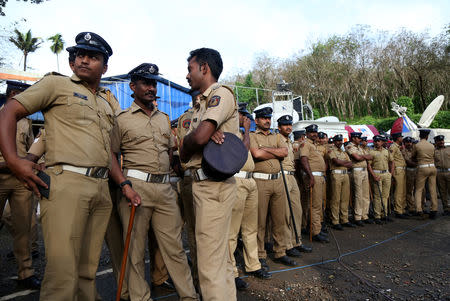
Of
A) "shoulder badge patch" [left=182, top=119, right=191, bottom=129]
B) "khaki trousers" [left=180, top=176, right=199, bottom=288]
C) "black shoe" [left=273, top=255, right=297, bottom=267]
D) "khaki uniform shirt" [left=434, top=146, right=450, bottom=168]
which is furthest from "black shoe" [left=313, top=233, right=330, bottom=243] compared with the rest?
"khaki uniform shirt" [left=434, top=146, right=450, bottom=168]

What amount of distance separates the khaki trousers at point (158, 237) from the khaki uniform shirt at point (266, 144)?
175 centimetres

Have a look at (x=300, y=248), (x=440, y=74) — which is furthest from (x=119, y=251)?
(x=440, y=74)

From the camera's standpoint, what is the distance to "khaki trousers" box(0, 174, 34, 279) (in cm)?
352

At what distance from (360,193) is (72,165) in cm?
680

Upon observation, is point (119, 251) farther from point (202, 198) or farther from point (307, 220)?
point (307, 220)

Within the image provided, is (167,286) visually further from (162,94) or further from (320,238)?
(162,94)

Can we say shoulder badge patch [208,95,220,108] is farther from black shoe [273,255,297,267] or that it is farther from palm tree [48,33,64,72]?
palm tree [48,33,64,72]

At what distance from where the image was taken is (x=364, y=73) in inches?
1282

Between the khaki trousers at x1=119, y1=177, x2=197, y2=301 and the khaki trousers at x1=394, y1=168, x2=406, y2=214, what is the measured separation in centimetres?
748

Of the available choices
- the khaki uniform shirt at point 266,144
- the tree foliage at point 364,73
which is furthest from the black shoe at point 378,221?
the tree foliage at point 364,73

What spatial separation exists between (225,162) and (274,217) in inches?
100.0

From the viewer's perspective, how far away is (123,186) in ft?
8.67

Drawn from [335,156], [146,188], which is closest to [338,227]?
[335,156]

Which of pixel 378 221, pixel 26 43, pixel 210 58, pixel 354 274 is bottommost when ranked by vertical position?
pixel 378 221
